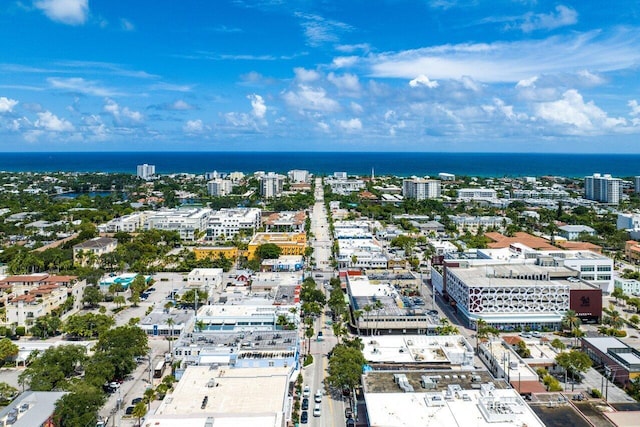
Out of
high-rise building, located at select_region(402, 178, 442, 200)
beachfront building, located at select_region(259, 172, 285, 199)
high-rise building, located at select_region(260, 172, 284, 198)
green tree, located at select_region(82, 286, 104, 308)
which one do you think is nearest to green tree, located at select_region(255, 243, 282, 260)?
green tree, located at select_region(82, 286, 104, 308)

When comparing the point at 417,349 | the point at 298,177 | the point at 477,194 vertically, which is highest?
the point at 298,177

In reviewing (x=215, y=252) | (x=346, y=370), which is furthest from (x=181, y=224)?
(x=346, y=370)

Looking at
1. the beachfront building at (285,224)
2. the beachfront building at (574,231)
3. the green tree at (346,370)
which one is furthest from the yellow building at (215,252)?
the beachfront building at (574,231)

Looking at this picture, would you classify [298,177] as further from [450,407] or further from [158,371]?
[450,407]

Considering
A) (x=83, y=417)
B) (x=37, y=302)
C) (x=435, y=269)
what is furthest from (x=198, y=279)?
(x=83, y=417)

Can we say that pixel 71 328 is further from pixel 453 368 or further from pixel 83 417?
pixel 453 368

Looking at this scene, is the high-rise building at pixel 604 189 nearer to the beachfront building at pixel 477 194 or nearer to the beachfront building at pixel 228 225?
the beachfront building at pixel 477 194

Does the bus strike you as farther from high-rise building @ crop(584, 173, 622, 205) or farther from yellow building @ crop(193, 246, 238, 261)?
high-rise building @ crop(584, 173, 622, 205)
